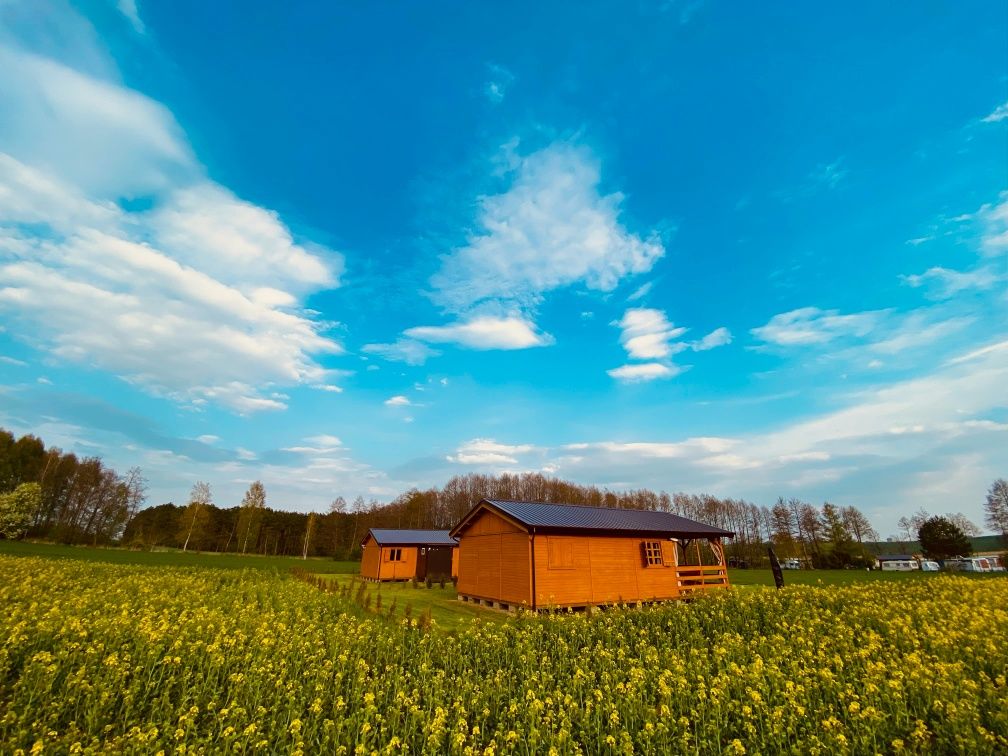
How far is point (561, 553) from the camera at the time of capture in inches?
844

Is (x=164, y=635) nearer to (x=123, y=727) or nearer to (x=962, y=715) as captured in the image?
(x=123, y=727)

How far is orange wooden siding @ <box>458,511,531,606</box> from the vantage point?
69.6 feet

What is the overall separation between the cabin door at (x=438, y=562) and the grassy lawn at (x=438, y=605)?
15.5 feet

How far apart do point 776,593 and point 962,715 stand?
12.1m

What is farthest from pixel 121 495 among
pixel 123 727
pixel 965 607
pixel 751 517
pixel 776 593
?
pixel 751 517

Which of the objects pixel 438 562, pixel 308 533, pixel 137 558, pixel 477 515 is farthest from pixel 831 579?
pixel 308 533

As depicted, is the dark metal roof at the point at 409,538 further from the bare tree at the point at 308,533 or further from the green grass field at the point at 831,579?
the bare tree at the point at 308,533

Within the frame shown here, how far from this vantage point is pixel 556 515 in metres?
23.9

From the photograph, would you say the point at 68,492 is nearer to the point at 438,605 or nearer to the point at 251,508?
the point at 251,508

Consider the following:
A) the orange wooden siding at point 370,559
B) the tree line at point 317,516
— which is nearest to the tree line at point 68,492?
the tree line at point 317,516

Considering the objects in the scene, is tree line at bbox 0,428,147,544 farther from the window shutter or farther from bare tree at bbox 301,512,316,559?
the window shutter

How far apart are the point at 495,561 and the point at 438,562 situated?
51.6ft

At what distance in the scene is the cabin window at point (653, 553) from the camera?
2475 centimetres

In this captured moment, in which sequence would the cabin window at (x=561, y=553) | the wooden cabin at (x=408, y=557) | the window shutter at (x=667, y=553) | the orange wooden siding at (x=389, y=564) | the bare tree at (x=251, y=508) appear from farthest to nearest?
the bare tree at (x=251, y=508) → the wooden cabin at (x=408, y=557) → the orange wooden siding at (x=389, y=564) → the window shutter at (x=667, y=553) → the cabin window at (x=561, y=553)
